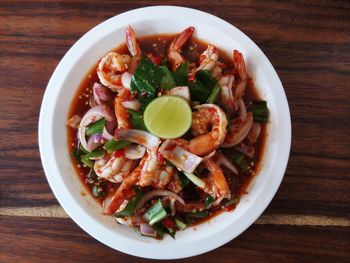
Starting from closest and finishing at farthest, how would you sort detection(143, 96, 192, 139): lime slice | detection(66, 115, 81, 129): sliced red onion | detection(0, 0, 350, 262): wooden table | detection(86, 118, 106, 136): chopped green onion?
detection(143, 96, 192, 139): lime slice, detection(86, 118, 106, 136): chopped green onion, detection(66, 115, 81, 129): sliced red onion, detection(0, 0, 350, 262): wooden table

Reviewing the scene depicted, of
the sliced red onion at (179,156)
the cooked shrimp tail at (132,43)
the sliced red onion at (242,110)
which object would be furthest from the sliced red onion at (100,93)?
the sliced red onion at (242,110)

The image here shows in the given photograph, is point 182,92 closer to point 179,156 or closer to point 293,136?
point 179,156

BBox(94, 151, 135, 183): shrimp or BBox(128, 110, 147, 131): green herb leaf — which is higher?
BBox(128, 110, 147, 131): green herb leaf

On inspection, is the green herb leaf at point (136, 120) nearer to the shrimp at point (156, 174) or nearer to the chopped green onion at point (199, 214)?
the shrimp at point (156, 174)

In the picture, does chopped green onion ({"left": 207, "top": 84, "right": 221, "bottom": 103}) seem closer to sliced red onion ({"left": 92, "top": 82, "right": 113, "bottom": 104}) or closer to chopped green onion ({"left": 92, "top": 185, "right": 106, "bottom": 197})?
sliced red onion ({"left": 92, "top": 82, "right": 113, "bottom": 104})

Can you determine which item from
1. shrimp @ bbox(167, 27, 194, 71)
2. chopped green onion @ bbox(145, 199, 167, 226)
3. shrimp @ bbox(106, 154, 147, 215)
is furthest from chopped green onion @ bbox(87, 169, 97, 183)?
shrimp @ bbox(167, 27, 194, 71)

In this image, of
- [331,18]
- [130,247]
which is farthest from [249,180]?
[331,18]

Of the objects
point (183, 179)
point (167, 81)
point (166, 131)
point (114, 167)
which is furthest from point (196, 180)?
point (167, 81)
